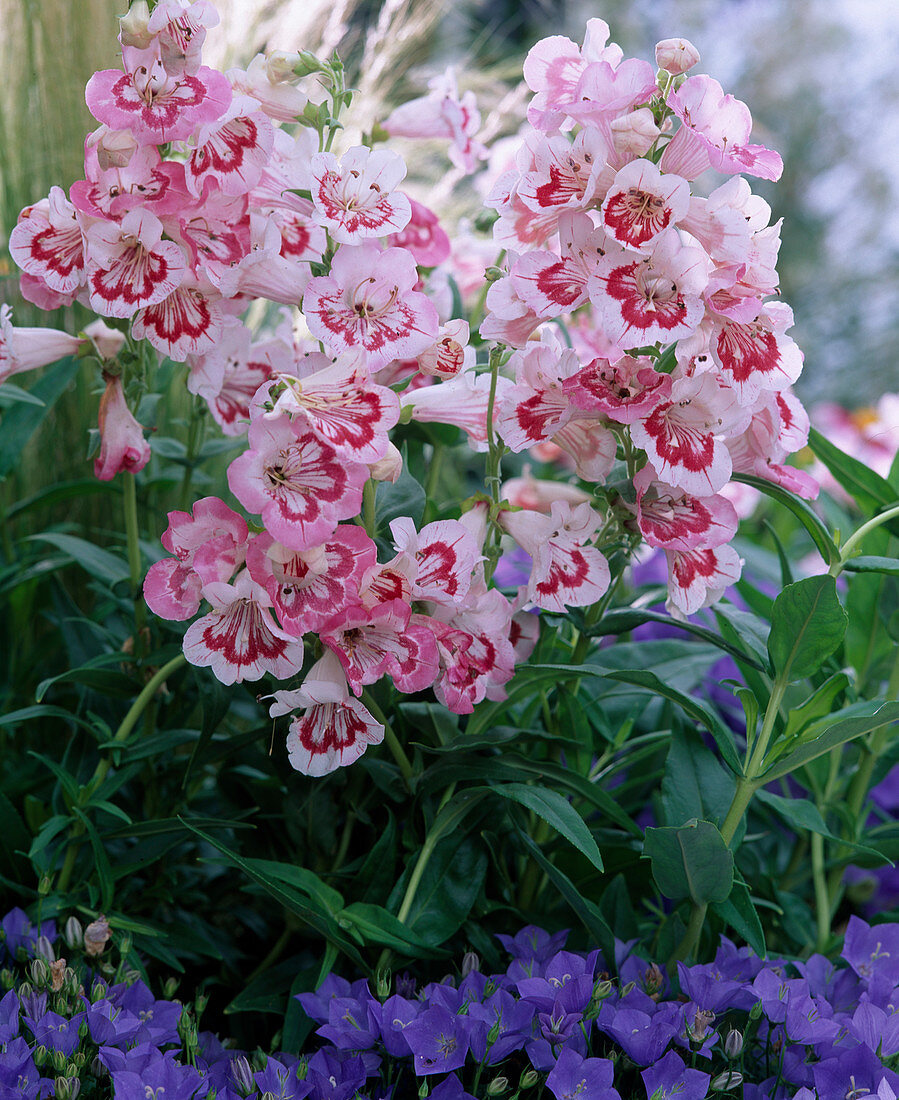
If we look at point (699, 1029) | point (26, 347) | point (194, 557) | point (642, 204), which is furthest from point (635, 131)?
point (699, 1029)

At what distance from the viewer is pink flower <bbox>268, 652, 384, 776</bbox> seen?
2.11ft

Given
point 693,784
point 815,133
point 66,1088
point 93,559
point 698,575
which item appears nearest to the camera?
point 66,1088

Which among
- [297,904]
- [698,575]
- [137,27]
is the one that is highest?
[137,27]

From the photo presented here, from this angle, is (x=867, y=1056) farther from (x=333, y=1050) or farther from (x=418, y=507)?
(x=418, y=507)

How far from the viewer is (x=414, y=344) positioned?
64 cm

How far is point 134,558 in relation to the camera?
2.72 feet

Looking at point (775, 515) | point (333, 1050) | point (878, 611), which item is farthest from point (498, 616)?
point (775, 515)

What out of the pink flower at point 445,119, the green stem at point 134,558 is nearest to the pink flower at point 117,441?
the green stem at point 134,558

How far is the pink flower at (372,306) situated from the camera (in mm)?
627

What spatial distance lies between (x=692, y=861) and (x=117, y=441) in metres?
0.54

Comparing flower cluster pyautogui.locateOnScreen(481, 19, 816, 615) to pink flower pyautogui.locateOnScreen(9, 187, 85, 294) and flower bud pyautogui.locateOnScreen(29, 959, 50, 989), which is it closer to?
pink flower pyautogui.locateOnScreen(9, 187, 85, 294)

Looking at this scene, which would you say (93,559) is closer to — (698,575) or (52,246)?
(52,246)

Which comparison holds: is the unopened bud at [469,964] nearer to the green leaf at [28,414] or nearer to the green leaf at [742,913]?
the green leaf at [742,913]

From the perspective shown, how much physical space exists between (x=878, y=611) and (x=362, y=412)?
2.05 feet
